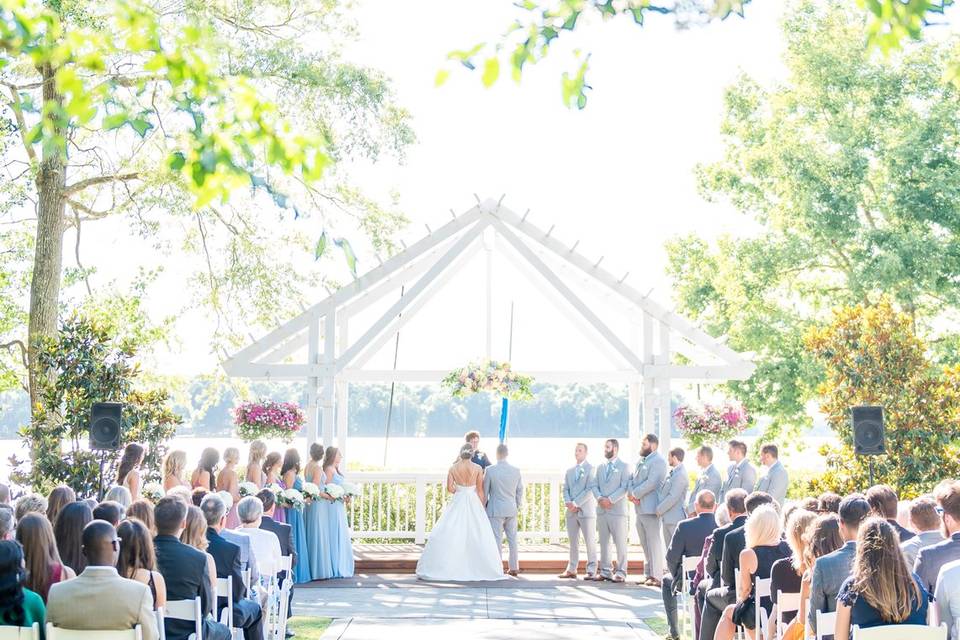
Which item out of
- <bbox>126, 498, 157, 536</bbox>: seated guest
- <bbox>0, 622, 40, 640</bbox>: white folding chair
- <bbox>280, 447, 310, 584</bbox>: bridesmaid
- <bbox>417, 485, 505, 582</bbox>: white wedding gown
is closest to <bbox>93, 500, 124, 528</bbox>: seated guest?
<bbox>126, 498, 157, 536</bbox>: seated guest

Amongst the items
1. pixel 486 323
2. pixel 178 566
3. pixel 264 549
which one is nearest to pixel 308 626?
pixel 264 549

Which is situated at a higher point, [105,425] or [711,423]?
[711,423]

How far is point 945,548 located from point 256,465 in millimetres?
7284

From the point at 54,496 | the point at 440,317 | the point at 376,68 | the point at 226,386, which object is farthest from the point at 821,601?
the point at 226,386

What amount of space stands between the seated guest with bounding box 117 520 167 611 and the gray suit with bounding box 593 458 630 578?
24.2 feet

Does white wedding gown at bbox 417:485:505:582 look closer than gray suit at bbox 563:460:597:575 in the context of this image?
Yes

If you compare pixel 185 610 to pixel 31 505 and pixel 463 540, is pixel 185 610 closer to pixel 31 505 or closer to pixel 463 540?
pixel 31 505

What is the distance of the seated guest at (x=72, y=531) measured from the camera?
5871 millimetres

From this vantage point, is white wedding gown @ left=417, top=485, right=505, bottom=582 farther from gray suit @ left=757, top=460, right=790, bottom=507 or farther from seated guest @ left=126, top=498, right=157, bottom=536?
seated guest @ left=126, top=498, right=157, bottom=536

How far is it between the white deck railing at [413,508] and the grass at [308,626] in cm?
422

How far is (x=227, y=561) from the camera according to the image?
6.79 m

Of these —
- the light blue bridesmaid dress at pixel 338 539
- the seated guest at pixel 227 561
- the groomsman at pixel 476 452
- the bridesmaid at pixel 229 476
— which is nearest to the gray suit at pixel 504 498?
the groomsman at pixel 476 452

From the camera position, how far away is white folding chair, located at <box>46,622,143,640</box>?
16.0 feet

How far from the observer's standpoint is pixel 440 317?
16.5 meters
